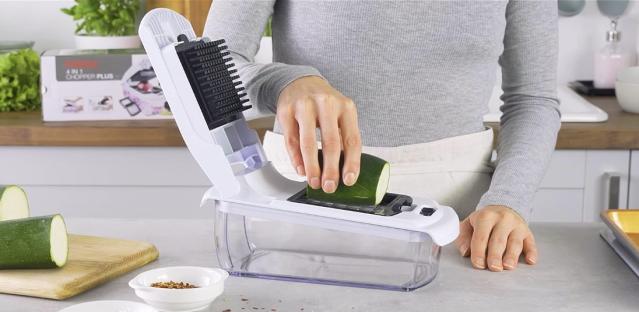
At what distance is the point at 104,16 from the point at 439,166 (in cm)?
138

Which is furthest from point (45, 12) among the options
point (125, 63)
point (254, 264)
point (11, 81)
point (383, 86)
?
point (254, 264)

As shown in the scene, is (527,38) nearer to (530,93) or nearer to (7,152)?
(530,93)

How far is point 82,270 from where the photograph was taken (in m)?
1.03

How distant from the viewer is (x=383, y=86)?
1.37m

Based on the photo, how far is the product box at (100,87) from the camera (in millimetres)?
2105

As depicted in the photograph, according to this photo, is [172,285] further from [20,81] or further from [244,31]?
[20,81]

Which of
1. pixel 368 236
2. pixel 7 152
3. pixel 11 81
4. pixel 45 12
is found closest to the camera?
pixel 368 236

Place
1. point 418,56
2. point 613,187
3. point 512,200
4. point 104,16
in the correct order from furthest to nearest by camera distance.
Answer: point 104,16, point 613,187, point 418,56, point 512,200

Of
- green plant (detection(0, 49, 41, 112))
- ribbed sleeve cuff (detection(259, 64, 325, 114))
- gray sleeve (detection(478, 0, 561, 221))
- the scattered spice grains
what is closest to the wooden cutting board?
the scattered spice grains

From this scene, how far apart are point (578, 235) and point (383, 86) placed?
0.40m

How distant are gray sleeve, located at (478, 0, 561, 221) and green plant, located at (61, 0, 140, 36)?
1328 millimetres

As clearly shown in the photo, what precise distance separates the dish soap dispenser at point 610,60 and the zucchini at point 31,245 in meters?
1.89

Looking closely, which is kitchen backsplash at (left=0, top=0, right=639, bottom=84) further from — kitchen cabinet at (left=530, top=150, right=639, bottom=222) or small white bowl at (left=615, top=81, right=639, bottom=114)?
kitchen cabinet at (left=530, top=150, right=639, bottom=222)

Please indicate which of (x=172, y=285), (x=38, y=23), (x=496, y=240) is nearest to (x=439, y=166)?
(x=496, y=240)
